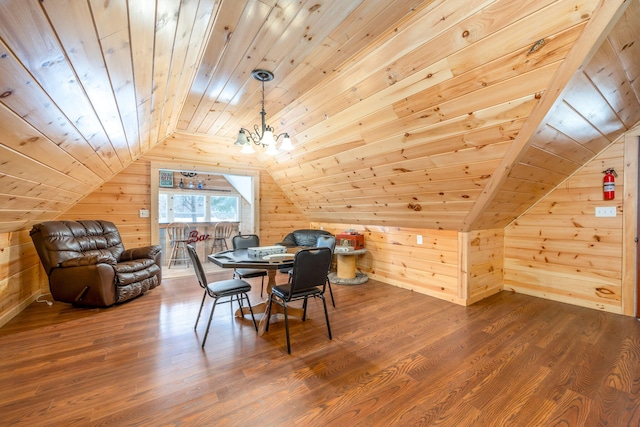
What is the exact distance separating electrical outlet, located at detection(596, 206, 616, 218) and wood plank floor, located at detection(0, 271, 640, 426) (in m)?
1.12

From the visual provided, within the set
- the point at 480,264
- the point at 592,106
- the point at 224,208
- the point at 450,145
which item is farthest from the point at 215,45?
the point at 224,208

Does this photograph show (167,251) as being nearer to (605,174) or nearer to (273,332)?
(273,332)

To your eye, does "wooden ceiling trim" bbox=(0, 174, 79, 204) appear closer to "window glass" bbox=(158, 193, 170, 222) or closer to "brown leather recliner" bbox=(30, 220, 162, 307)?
"brown leather recliner" bbox=(30, 220, 162, 307)

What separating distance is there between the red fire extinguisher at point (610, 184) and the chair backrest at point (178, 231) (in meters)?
6.90

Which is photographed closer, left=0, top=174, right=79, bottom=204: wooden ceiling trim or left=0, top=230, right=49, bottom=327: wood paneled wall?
left=0, top=174, right=79, bottom=204: wooden ceiling trim

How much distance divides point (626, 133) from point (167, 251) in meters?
7.66

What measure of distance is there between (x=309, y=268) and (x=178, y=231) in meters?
4.91

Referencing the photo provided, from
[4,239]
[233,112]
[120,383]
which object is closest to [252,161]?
[233,112]

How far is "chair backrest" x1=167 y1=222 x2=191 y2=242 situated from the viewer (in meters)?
6.04

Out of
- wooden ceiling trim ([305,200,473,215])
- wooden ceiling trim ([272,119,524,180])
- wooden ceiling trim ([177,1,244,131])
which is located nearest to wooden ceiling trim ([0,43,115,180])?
wooden ceiling trim ([177,1,244,131])

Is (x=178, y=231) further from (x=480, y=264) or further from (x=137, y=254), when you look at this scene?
(x=480, y=264)

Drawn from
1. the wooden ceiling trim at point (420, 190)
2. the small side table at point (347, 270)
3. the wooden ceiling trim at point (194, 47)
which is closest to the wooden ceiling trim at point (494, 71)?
the wooden ceiling trim at point (420, 190)

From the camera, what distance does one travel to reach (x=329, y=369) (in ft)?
6.80

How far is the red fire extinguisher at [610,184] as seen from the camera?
121 inches
